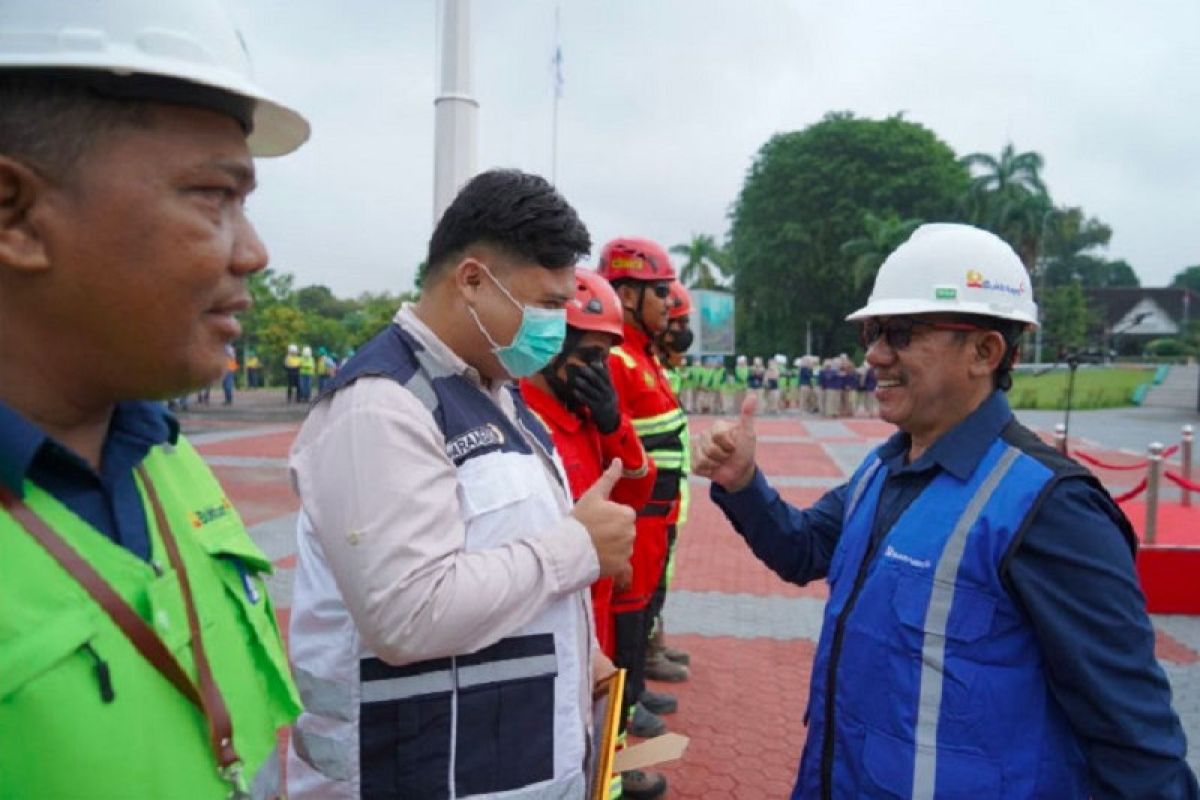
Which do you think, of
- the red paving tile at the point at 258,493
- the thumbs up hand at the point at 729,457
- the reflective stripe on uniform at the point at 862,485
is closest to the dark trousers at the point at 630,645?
the thumbs up hand at the point at 729,457

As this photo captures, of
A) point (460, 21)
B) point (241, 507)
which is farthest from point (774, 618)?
point (241, 507)

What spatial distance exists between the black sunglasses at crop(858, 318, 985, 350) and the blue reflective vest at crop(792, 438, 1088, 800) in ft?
1.03

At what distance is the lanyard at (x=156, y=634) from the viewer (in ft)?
3.11

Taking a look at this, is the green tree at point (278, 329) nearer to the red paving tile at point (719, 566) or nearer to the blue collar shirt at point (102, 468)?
the red paving tile at point (719, 566)

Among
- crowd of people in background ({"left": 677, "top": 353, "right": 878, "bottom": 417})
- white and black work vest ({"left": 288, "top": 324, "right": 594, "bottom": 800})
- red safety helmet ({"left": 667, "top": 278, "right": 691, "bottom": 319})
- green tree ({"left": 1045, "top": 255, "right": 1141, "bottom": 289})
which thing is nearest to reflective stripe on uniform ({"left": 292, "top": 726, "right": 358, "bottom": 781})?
white and black work vest ({"left": 288, "top": 324, "right": 594, "bottom": 800})

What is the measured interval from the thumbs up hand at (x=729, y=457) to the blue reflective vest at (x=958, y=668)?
24.6 inches

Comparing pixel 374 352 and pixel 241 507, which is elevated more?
pixel 374 352

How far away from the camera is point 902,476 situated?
2.17m

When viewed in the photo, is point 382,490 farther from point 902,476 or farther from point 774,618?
point 774,618

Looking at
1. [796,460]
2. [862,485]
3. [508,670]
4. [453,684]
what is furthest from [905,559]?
[796,460]

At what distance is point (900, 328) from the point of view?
2.22 meters

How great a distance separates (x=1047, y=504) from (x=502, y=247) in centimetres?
134

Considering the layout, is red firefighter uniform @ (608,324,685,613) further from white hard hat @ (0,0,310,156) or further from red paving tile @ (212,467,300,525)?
red paving tile @ (212,467,300,525)

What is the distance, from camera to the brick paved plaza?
4.16 meters
